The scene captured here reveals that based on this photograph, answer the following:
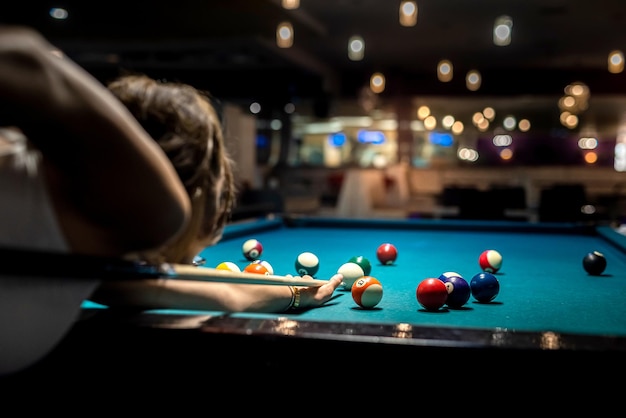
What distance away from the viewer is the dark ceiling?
8414 millimetres

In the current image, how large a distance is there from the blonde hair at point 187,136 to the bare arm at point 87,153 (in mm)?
167

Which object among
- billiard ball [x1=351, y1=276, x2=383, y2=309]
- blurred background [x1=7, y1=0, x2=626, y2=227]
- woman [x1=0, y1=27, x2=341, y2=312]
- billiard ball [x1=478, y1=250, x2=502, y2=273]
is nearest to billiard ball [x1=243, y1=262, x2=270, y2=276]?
billiard ball [x1=351, y1=276, x2=383, y2=309]

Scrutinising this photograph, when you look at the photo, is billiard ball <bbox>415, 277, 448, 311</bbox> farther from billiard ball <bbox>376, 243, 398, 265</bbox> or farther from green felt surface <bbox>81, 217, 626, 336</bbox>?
billiard ball <bbox>376, 243, 398, 265</bbox>

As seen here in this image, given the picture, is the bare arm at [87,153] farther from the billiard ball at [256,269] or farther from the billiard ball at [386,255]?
the billiard ball at [386,255]

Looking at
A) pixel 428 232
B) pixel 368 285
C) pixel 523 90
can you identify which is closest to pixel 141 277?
pixel 368 285

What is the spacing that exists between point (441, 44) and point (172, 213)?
10.4 metres

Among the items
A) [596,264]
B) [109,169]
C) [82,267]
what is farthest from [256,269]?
[596,264]

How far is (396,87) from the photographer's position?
45.4 ft

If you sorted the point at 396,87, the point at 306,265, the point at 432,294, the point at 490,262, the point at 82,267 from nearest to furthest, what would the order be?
the point at 82,267, the point at 432,294, the point at 306,265, the point at 490,262, the point at 396,87

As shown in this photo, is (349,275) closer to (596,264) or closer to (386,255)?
(386,255)

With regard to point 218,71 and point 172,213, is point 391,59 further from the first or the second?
point 172,213

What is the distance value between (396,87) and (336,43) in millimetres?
3249

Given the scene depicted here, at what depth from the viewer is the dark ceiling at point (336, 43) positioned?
8414 millimetres

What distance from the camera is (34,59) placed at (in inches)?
33.4
